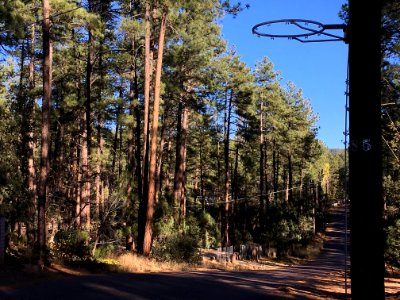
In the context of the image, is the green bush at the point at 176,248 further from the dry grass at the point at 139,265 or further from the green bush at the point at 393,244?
the green bush at the point at 393,244

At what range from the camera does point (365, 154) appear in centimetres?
304

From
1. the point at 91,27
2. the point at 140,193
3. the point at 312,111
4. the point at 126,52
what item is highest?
the point at 312,111

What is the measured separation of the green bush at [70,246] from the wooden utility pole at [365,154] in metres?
14.1

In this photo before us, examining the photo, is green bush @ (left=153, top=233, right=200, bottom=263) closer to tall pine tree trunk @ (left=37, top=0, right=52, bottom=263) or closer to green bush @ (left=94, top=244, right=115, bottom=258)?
green bush @ (left=94, top=244, right=115, bottom=258)

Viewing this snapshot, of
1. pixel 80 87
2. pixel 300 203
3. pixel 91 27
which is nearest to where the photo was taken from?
pixel 91 27

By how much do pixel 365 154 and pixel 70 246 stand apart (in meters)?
14.5

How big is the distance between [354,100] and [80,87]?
2669 centimetres

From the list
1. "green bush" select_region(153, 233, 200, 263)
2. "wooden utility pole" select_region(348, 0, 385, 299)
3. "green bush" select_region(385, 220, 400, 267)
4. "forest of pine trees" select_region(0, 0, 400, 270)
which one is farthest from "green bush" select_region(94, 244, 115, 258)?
"wooden utility pole" select_region(348, 0, 385, 299)

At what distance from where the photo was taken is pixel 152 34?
23.7 metres

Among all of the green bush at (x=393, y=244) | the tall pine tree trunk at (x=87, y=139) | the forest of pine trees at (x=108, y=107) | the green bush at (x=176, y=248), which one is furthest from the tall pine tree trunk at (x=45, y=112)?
the green bush at (x=393, y=244)

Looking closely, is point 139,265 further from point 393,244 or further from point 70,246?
point 393,244

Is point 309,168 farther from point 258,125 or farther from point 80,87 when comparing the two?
point 80,87

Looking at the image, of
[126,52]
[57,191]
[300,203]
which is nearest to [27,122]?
[57,191]

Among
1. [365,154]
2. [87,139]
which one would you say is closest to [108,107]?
[87,139]
